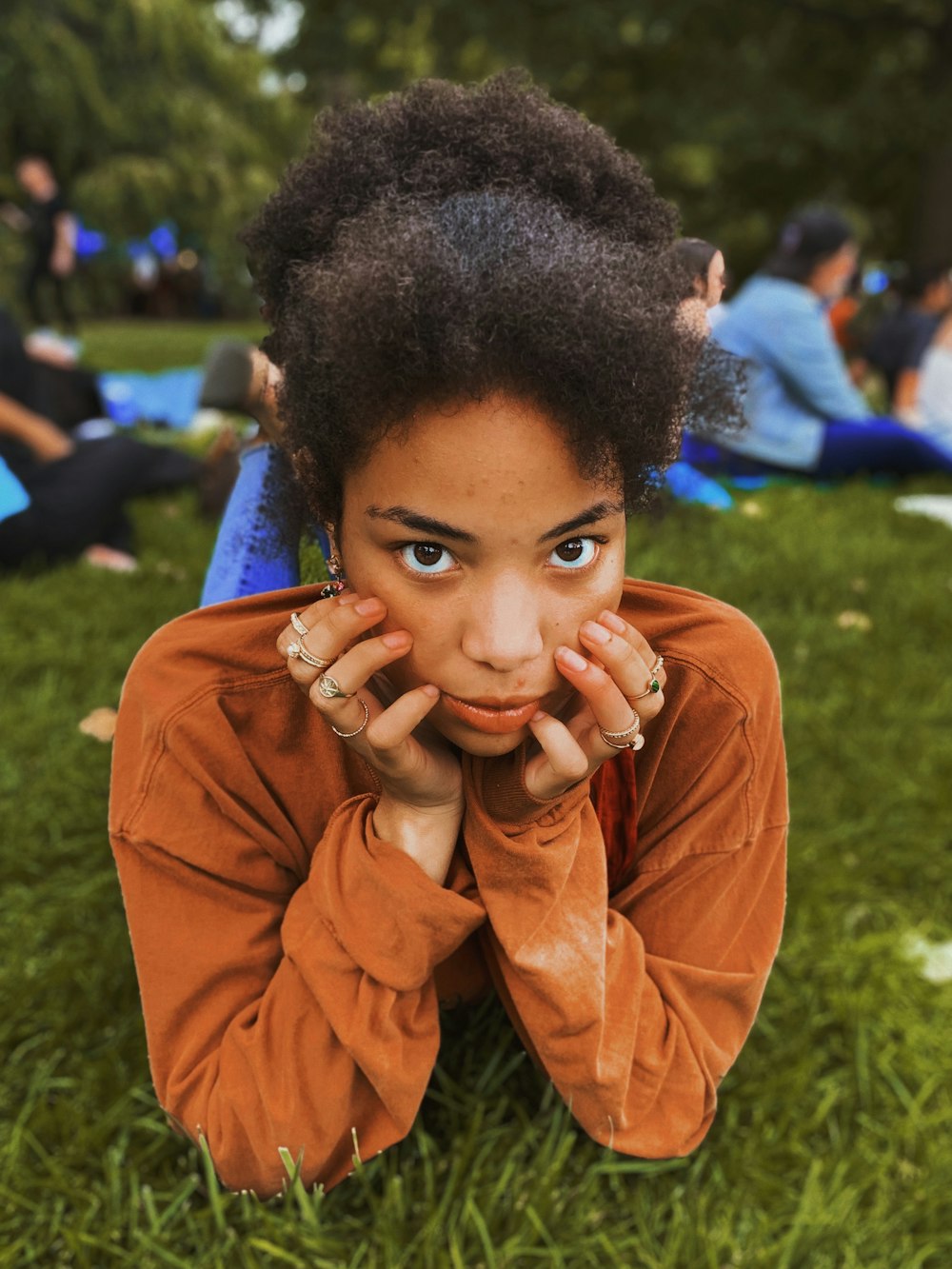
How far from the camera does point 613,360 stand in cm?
108

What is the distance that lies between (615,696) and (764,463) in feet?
16.4

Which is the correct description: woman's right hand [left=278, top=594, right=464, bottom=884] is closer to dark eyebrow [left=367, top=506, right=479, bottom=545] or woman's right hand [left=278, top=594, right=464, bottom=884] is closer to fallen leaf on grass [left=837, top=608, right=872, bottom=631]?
dark eyebrow [left=367, top=506, right=479, bottom=545]

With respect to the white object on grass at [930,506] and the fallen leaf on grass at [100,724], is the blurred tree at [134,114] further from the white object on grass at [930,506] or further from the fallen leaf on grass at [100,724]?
the fallen leaf on grass at [100,724]

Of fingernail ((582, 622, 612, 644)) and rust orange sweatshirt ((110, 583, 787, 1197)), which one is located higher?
fingernail ((582, 622, 612, 644))

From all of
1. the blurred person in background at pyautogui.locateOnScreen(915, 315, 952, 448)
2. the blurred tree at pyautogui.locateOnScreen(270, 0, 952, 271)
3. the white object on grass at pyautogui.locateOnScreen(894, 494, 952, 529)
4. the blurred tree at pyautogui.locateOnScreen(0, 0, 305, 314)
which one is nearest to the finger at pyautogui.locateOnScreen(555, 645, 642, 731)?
the white object on grass at pyautogui.locateOnScreen(894, 494, 952, 529)

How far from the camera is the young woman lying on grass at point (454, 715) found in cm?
108

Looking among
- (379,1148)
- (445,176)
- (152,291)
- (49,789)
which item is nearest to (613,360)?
(445,176)

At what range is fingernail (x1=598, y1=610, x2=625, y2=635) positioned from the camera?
3.97ft

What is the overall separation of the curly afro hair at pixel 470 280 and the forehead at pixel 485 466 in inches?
0.7

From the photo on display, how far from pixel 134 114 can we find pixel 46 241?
154 inches

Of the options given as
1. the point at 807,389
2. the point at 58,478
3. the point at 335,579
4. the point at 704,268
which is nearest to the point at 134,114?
the point at 807,389

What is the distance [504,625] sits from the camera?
113 centimetres

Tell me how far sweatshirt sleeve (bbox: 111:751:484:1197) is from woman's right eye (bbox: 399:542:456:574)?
377 millimetres

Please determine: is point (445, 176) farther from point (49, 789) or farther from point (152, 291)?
point (152, 291)
